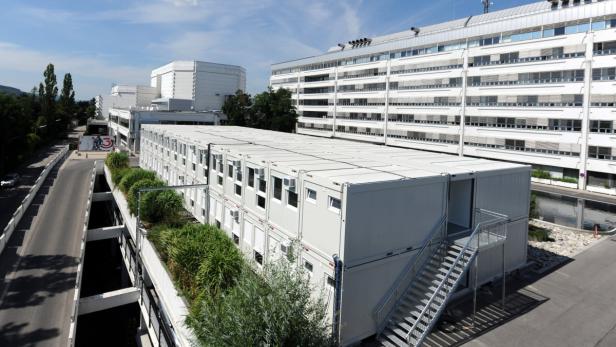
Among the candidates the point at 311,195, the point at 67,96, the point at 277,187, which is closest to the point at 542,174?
the point at 277,187

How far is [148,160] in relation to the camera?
40.4 metres

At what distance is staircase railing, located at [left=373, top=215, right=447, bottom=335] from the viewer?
43.9ft

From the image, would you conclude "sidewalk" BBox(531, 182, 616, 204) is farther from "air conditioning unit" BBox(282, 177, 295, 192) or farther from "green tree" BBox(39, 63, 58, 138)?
"green tree" BBox(39, 63, 58, 138)

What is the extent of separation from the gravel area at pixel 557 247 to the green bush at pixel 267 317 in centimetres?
1435

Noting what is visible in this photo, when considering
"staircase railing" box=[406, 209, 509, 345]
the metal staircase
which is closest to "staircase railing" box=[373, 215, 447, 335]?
the metal staircase

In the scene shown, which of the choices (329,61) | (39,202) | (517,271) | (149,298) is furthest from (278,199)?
(329,61)

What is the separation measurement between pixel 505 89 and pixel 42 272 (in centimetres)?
5081

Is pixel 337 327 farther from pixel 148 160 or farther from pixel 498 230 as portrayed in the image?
pixel 148 160

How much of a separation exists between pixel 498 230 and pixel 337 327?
8.56m

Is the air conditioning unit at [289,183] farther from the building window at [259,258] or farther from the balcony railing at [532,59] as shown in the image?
the balcony railing at [532,59]

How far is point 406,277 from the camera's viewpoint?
1395cm

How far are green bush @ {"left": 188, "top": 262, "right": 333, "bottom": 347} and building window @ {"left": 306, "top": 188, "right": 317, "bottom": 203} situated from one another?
3.43 metres

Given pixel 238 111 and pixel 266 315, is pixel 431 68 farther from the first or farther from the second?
pixel 266 315

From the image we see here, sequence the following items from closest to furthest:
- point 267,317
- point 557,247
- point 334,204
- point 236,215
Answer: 1. point 267,317
2. point 334,204
3. point 236,215
4. point 557,247
